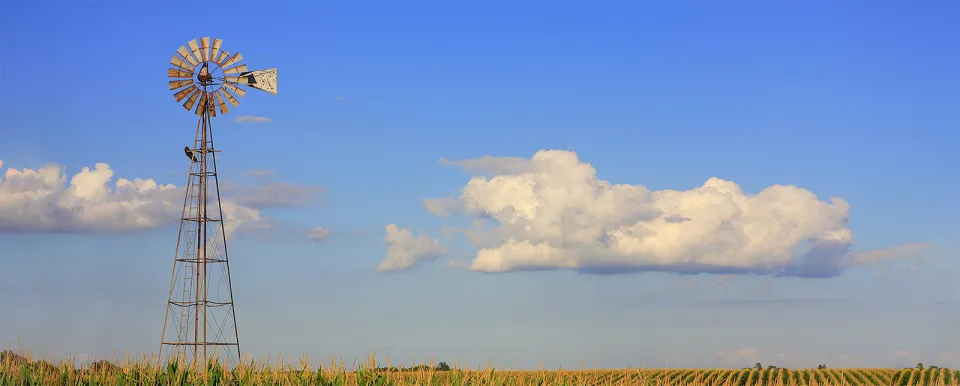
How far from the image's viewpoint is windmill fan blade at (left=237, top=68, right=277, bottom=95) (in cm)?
4466

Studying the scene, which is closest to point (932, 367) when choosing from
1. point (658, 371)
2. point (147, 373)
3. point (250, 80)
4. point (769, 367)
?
point (769, 367)

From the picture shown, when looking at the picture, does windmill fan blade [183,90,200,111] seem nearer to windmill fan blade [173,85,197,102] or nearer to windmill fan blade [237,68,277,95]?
windmill fan blade [173,85,197,102]

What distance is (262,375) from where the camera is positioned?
30.8 meters

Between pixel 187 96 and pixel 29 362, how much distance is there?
17.1 meters

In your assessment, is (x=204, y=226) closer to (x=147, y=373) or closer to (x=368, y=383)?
(x=147, y=373)

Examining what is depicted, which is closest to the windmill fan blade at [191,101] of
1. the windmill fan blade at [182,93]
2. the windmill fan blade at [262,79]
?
the windmill fan blade at [182,93]

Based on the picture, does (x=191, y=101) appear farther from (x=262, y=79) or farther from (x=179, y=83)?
(x=262, y=79)

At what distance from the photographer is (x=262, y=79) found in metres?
44.8

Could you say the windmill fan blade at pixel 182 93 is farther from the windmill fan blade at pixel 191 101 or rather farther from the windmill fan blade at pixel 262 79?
the windmill fan blade at pixel 262 79

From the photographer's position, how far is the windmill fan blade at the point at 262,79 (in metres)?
44.7

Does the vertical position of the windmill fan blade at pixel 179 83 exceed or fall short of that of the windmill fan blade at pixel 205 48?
it falls short

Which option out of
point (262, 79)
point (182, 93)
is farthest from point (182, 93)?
point (262, 79)

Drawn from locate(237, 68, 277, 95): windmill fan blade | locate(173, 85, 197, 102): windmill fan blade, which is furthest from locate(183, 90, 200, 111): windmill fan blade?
locate(237, 68, 277, 95): windmill fan blade

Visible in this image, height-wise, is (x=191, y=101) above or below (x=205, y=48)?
below
